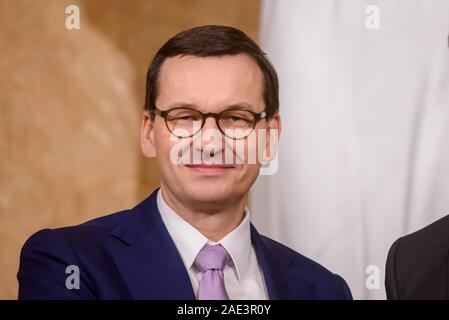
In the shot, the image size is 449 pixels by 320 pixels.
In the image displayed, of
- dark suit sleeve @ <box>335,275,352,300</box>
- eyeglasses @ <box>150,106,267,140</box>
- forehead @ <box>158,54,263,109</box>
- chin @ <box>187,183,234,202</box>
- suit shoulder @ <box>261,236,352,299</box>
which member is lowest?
→ dark suit sleeve @ <box>335,275,352,300</box>

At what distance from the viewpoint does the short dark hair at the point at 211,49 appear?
1.53 meters

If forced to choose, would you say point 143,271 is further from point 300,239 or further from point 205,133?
point 300,239

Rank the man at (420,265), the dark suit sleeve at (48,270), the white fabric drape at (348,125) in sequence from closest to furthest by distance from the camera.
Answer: the dark suit sleeve at (48,270)
the man at (420,265)
the white fabric drape at (348,125)

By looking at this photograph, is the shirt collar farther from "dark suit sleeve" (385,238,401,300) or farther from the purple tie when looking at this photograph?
"dark suit sleeve" (385,238,401,300)

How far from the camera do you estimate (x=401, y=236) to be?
66.3 inches

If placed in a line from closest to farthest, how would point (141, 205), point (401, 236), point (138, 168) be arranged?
point (141, 205)
point (401, 236)
point (138, 168)

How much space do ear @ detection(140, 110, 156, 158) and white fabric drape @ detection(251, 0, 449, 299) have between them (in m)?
0.26

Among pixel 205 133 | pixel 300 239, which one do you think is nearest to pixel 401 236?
pixel 300 239

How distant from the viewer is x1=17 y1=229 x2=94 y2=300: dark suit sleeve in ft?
4.71

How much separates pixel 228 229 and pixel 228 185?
0.28ft

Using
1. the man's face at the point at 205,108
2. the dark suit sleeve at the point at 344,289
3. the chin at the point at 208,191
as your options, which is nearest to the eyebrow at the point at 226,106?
the man's face at the point at 205,108

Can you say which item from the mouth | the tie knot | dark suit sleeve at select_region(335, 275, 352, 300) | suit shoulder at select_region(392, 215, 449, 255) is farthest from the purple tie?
suit shoulder at select_region(392, 215, 449, 255)

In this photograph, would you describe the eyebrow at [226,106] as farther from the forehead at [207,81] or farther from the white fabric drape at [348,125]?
the white fabric drape at [348,125]

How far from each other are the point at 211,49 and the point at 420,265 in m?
0.53
